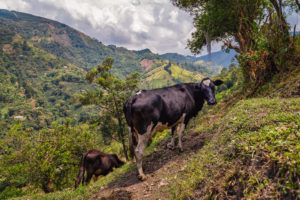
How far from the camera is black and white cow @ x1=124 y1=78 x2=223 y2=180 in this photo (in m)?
5.55

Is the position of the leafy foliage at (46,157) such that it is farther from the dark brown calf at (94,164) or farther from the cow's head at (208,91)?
the cow's head at (208,91)

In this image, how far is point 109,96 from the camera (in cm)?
1861

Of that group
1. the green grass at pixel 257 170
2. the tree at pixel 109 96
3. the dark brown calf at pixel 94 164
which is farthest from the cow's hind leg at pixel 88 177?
the tree at pixel 109 96

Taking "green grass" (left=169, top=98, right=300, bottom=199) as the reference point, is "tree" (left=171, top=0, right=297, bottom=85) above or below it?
above

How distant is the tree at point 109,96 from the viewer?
1827 centimetres

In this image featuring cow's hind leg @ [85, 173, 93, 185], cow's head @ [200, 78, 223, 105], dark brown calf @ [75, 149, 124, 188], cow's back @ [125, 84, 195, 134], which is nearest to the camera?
cow's back @ [125, 84, 195, 134]

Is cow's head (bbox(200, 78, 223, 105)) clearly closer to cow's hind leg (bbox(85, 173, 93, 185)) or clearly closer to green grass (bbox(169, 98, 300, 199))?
green grass (bbox(169, 98, 300, 199))

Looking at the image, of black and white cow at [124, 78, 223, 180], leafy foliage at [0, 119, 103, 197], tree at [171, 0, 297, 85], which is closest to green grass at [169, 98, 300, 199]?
black and white cow at [124, 78, 223, 180]

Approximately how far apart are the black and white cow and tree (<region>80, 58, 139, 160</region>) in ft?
40.2

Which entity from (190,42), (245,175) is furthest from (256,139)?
(190,42)

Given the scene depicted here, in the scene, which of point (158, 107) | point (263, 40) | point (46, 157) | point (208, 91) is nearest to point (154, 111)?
point (158, 107)

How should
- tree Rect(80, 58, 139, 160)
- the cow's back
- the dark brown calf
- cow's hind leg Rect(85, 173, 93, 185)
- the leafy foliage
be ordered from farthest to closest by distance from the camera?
tree Rect(80, 58, 139, 160) → the leafy foliage → cow's hind leg Rect(85, 173, 93, 185) → the dark brown calf → the cow's back

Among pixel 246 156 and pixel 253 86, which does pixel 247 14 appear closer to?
pixel 253 86

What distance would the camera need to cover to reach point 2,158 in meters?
17.9
